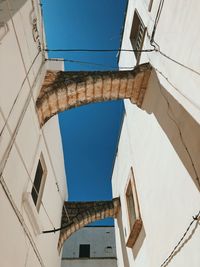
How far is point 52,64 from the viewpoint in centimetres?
639

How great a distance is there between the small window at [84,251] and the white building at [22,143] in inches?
304

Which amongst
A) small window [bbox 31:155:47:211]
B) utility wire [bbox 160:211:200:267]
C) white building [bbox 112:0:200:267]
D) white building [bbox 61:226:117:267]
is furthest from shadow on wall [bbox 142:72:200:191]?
white building [bbox 61:226:117:267]

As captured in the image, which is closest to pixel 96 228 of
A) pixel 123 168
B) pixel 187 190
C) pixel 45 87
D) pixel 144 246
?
pixel 123 168

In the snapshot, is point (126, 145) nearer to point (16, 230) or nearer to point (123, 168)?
point (123, 168)

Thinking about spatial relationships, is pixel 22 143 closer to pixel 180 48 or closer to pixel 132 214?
pixel 180 48

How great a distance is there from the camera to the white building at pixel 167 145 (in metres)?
3.29

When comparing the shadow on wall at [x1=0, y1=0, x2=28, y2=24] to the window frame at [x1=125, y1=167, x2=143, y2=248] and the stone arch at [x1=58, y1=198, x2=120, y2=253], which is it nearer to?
the window frame at [x1=125, y1=167, x2=143, y2=248]

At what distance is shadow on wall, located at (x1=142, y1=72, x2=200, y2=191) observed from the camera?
3242mm

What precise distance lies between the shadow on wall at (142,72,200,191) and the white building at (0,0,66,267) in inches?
94.1

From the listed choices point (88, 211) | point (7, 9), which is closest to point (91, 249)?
point (88, 211)

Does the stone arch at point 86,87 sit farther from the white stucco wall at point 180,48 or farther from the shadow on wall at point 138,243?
the shadow on wall at point 138,243

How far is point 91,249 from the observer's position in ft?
44.3

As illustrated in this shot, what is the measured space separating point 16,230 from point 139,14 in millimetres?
5972

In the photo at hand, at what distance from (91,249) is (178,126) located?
1151 centimetres
